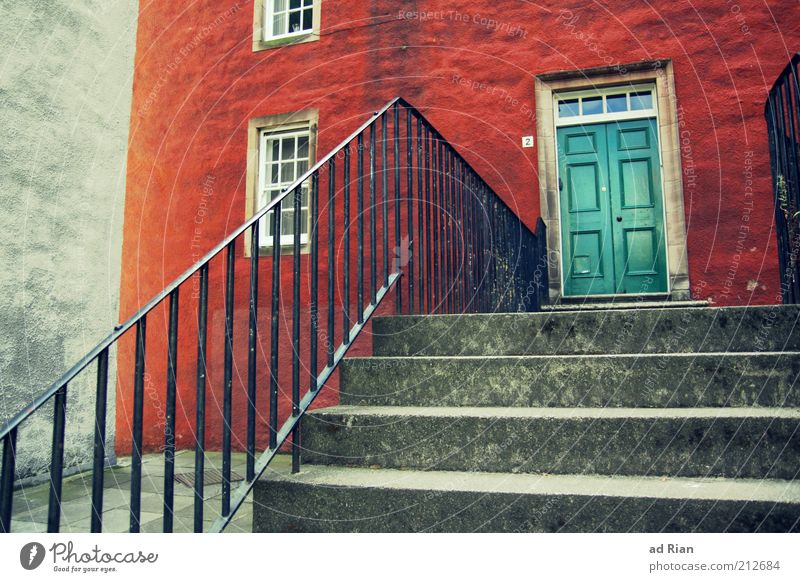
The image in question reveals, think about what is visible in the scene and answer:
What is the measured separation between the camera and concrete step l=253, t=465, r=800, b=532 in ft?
5.71

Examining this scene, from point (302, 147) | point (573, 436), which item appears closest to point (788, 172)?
point (573, 436)

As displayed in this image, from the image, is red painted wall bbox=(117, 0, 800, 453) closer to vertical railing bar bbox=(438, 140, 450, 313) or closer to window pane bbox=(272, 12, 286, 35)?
window pane bbox=(272, 12, 286, 35)

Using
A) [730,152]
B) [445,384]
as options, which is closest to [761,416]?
[445,384]

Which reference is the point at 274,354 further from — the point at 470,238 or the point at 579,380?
the point at 470,238

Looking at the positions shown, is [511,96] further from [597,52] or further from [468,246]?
[468,246]

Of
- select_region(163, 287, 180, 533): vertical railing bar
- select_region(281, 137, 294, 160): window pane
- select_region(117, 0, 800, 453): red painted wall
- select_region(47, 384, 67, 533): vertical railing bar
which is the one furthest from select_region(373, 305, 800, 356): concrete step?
select_region(281, 137, 294, 160): window pane

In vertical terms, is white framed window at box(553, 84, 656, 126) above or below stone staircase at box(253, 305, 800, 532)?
above

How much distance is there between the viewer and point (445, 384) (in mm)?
2545

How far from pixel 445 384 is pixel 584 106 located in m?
4.47

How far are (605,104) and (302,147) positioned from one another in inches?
131

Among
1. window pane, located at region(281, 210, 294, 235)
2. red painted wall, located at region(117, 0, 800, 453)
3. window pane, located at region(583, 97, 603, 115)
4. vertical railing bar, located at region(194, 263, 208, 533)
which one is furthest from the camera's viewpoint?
window pane, located at region(281, 210, 294, 235)

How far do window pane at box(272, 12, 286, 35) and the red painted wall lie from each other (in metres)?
0.29

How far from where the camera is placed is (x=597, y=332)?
106 inches

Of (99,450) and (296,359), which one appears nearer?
(99,450)
